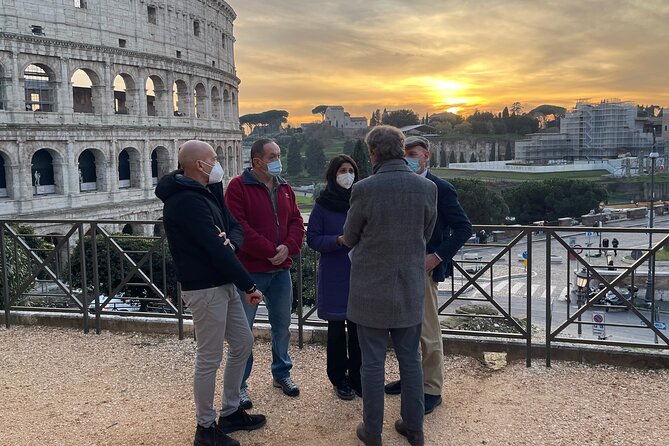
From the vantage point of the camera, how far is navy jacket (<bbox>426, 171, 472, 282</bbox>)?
3807 millimetres

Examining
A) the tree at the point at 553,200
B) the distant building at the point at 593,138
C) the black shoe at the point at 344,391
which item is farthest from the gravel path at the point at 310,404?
the distant building at the point at 593,138

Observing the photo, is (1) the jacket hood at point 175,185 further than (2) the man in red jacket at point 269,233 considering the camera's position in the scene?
No

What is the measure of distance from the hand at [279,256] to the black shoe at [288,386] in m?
0.99

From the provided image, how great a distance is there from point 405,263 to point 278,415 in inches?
64.7

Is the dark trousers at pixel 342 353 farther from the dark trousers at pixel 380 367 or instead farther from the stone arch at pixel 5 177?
the stone arch at pixel 5 177

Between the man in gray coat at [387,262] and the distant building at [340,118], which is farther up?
the distant building at [340,118]

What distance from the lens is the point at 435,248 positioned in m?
3.90

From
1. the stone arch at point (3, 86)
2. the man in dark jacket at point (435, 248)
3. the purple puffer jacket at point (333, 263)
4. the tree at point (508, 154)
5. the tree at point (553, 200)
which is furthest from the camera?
the tree at point (508, 154)

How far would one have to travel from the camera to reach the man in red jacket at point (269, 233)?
4.07 meters

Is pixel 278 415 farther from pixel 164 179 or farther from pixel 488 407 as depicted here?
pixel 164 179

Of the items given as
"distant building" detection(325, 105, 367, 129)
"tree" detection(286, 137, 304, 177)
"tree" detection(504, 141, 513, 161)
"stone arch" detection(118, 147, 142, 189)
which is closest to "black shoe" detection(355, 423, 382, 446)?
"stone arch" detection(118, 147, 142, 189)

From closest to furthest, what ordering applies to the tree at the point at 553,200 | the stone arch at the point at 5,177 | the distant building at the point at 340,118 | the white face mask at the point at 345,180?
the white face mask at the point at 345,180
the stone arch at the point at 5,177
the tree at the point at 553,200
the distant building at the point at 340,118

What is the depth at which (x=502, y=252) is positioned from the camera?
4.90m

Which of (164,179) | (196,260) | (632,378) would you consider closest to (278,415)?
(196,260)
